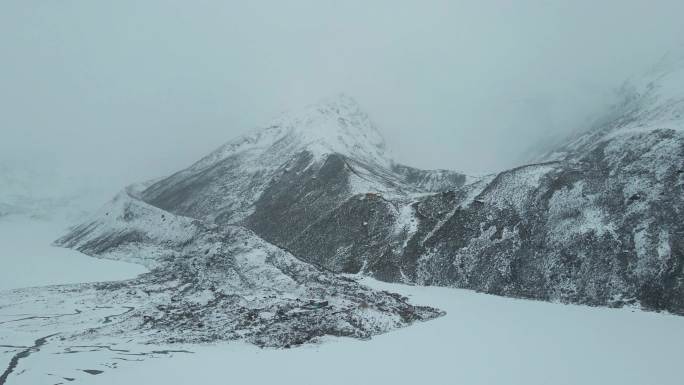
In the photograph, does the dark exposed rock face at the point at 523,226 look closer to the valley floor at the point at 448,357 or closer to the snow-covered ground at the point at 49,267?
the valley floor at the point at 448,357

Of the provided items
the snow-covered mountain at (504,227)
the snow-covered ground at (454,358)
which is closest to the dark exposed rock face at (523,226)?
the snow-covered mountain at (504,227)

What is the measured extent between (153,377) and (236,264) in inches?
982

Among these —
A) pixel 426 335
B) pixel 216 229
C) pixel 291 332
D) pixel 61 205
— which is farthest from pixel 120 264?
pixel 61 205

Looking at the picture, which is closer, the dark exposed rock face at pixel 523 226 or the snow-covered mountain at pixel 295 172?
the dark exposed rock face at pixel 523 226

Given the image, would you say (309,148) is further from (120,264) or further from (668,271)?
(668,271)

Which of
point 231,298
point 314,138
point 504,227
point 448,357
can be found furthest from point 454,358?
point 314,138

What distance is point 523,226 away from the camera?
141 feet

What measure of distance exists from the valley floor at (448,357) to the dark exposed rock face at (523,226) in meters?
4.55

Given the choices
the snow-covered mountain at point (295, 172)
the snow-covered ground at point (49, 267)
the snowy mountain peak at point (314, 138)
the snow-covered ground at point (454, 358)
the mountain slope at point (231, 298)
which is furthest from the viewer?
the snowy mountain peak at point (314, 138)

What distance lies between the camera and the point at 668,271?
31438 mm

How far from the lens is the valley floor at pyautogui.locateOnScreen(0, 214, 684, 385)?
67.5 feet

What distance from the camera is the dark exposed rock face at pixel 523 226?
33938 millimetres

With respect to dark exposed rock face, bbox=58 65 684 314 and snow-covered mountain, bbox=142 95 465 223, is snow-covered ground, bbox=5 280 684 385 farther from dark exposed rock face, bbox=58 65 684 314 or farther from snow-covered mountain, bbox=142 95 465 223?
snow-covered mountain, bbox=142 95 465 223

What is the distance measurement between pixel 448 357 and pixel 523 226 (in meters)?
24.1
